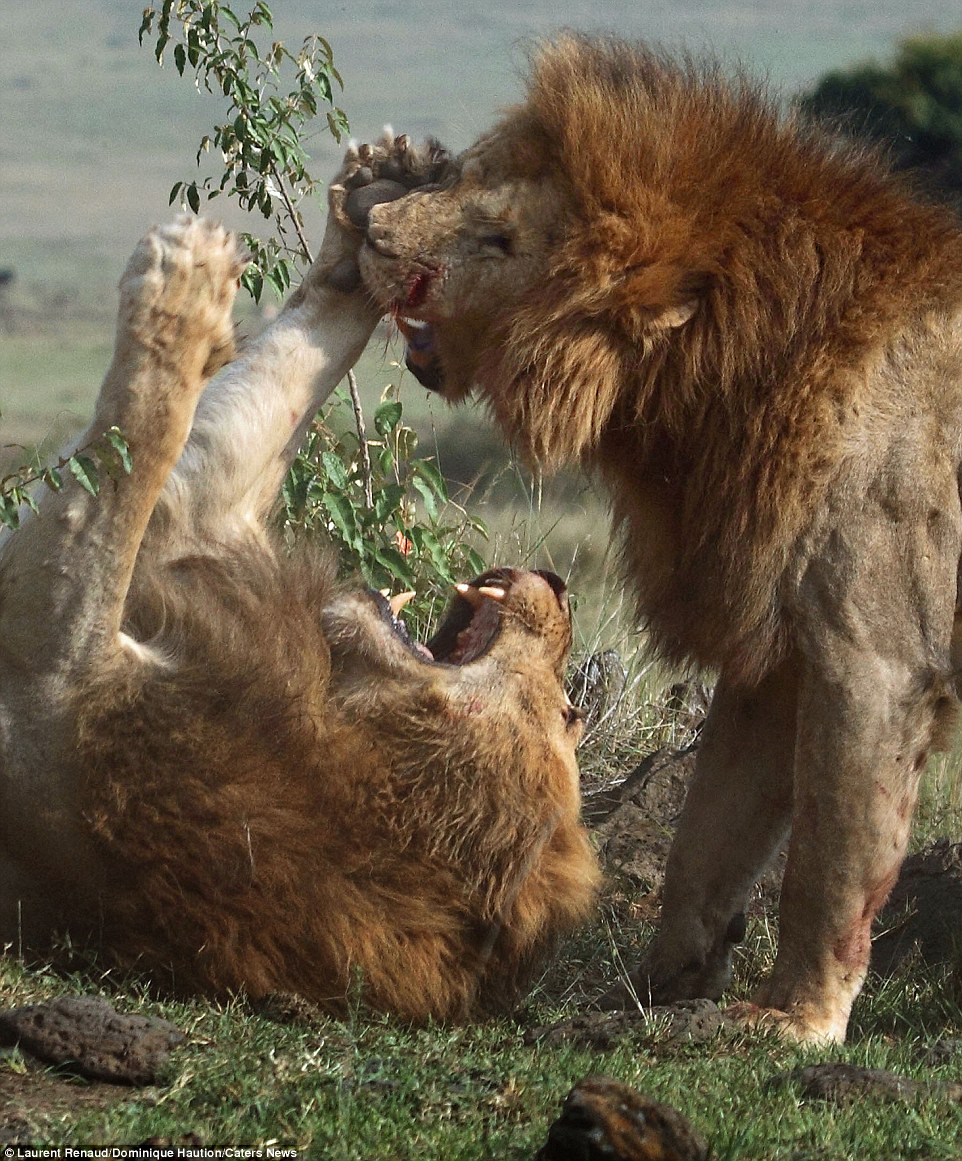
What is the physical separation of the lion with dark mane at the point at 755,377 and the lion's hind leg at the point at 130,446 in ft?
1.74

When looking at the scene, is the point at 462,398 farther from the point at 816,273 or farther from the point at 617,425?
the point at 816,273

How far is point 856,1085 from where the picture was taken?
3.07 meters

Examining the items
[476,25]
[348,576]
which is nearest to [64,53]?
[476,25]

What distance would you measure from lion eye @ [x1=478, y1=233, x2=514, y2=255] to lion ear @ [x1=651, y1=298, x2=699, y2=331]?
0.34m

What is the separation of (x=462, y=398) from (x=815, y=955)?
55.4 inches

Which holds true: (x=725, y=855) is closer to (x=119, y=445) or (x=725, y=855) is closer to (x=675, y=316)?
(x=675, y=316)

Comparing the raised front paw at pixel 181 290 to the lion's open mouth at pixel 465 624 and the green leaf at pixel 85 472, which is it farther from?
the lion's open mouth at pixel 465 624

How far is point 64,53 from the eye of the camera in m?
57.7

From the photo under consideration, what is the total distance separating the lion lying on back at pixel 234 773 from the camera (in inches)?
139

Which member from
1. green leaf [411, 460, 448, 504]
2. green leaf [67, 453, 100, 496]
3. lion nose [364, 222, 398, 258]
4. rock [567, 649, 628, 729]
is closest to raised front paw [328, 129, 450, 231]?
lion nose [364, 222, 398, 258]

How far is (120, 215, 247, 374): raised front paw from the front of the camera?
3.55m

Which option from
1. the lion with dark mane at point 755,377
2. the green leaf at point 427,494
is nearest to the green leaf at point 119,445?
the lion with dark mane at point 755,377

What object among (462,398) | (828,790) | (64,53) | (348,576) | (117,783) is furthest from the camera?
(64,53)

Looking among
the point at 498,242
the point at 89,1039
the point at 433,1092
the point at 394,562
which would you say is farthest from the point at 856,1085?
the point at 394,562
